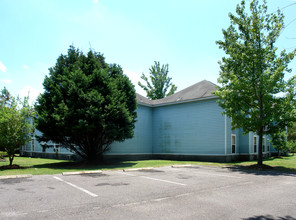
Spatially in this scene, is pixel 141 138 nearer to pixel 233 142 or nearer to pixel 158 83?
pixel 233 142

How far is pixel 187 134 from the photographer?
870 inches

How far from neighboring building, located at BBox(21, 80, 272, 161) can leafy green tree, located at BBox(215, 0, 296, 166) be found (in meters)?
4.39

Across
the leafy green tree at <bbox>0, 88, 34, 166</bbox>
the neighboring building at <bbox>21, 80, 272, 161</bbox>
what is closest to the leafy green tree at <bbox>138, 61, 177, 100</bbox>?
the neighboring building at <bbox>21, 80, 272, 161</bbox>

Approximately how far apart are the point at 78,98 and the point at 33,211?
980cm

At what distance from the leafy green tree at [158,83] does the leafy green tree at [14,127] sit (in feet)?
114

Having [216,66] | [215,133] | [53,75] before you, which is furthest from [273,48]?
[53,75]

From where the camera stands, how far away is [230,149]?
19.9m

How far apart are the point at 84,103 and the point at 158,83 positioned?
34425mm

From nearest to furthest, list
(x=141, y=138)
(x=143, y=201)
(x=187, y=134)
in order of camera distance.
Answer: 1. (x=143, y=201)
2. (x=187, y=134)
3. (x=141, y=138)

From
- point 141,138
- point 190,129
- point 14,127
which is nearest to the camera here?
point 14,127

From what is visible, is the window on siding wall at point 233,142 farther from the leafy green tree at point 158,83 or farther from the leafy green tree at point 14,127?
the leafy green tree at point 158,83

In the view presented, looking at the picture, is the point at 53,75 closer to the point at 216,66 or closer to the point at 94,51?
the point at 94,51

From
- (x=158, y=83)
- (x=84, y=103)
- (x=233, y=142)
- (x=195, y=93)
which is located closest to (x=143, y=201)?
(x=84, y=103)

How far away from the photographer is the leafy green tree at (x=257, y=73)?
14.5 metres
